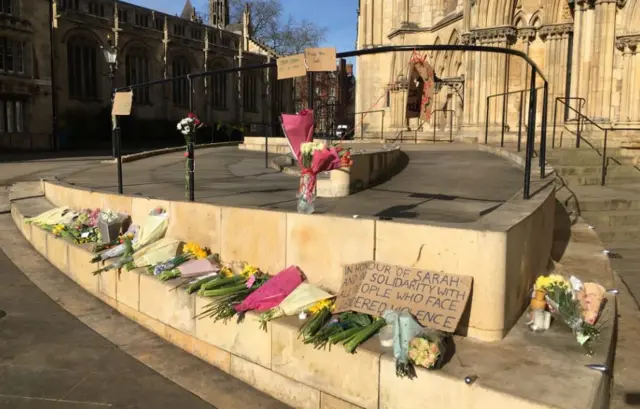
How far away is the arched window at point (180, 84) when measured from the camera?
168 feet

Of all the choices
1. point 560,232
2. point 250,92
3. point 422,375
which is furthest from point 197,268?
point 250,92

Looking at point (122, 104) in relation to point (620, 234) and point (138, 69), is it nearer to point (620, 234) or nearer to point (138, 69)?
point (620, 234)

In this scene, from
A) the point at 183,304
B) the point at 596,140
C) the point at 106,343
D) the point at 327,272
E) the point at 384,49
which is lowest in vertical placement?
the point at 106,343

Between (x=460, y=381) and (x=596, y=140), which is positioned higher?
(x=596, y=140)

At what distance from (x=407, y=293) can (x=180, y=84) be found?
50796 mm

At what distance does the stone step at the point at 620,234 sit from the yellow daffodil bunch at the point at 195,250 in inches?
250

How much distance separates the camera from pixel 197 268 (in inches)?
208

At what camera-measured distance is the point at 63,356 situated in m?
4.62

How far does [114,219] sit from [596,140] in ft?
38.7

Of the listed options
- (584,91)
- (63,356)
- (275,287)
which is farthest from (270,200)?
(584,91)

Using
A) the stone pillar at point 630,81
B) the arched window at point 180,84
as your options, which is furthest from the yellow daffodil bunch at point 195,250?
the arched window at point 180,84

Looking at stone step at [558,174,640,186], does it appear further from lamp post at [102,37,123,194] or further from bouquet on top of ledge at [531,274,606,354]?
lamp post at [102,37,123,194]

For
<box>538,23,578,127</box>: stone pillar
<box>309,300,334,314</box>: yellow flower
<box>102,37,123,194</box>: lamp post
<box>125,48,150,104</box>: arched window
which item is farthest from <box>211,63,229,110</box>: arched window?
<box>309,300,334,314</box>: yellow flower

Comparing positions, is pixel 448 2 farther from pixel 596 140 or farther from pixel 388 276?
pixel 388 276
